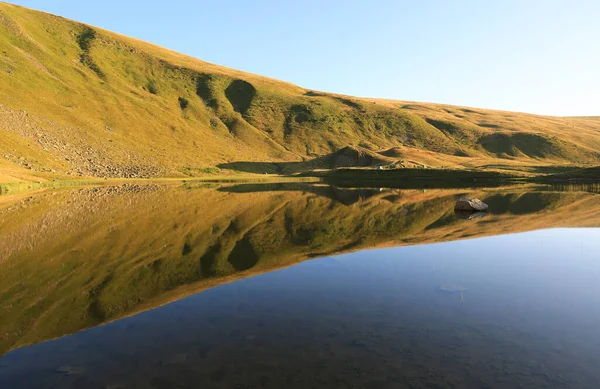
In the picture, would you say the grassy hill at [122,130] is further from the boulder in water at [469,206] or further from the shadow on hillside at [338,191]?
the boulder in water at [469,206]

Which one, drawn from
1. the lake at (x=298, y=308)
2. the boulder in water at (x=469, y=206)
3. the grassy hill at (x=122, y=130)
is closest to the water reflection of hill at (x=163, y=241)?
the lake at (x=298, y=308)

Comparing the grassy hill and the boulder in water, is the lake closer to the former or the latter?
the boulder in water

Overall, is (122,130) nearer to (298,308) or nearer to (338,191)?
(338,191)

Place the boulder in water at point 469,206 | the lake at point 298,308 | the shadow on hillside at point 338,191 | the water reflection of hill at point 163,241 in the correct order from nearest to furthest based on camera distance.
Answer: the lake at point 298,308 < the water reflection of hill at point 163,241 < the boulder in water at point 469,206 < the shadow on hillside at point 338,191

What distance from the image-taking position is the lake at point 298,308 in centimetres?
881

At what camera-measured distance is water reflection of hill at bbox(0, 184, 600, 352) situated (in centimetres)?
1391

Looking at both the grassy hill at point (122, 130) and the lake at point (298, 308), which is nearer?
the lake at point (298, 308)

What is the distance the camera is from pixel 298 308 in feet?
42.6

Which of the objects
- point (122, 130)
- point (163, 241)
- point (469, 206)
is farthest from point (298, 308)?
point (122, 130)

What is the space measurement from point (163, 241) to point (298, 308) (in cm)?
1497

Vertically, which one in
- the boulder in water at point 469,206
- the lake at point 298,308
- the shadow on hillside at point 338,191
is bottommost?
A: the shadow on hillside at point 338,191

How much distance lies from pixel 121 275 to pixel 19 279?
14.1 feet

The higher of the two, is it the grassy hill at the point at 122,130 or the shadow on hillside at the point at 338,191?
the grassy hill at the point at 122,130

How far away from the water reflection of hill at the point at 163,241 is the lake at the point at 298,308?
14cm
